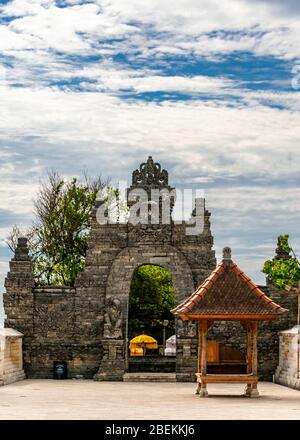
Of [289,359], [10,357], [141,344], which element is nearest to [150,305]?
[141,344]

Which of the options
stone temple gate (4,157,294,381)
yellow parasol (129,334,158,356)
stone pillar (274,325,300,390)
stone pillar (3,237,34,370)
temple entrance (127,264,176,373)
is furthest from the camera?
temple entrance (127,264,176,373)

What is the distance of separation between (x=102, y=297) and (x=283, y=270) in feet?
20.7

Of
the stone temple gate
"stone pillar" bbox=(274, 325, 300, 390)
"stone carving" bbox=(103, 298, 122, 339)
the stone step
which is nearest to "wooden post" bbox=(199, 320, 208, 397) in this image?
"stone pillar" bbox=(274, 325, 300, 390)

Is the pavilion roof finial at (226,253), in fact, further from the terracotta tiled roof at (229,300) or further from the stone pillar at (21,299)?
the stone pillar at (21,299)

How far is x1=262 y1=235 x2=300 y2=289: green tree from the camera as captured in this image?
1259 inches

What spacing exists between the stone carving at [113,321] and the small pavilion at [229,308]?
7.78m

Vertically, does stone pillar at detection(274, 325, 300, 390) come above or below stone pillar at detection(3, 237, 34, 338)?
below

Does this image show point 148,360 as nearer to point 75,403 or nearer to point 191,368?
point 191,368

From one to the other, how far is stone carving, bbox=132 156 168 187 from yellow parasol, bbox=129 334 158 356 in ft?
27.6

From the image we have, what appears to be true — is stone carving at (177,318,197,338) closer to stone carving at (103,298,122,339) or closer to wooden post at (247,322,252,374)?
stone carving at (103,298,122,339)

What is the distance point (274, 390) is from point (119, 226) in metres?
8.75

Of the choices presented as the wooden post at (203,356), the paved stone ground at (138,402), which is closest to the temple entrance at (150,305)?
the paved stone ground at (138,402)

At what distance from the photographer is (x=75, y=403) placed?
2317 cm
